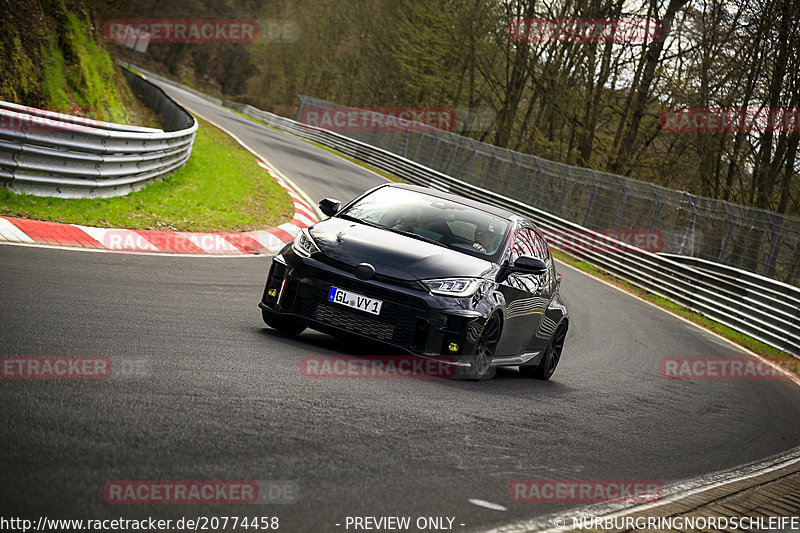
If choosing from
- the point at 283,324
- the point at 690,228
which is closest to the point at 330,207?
the point at 283,324

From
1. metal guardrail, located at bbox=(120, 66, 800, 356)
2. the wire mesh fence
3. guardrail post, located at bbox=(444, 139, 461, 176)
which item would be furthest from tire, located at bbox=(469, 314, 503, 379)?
guardrail post, located at bbox=(444, 139, 461, 176)

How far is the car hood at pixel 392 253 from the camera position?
7398 millimetres

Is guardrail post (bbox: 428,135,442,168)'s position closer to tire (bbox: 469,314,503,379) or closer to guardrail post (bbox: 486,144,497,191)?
guardrail post (bbox: 486,144,497,191)

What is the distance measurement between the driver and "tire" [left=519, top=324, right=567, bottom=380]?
5.48ft

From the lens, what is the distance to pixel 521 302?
8.49 meters

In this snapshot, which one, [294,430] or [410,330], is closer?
[294,430]

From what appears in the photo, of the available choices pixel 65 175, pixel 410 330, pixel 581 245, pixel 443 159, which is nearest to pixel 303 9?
pixel 443 159

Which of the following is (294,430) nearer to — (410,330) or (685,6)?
(410,330)

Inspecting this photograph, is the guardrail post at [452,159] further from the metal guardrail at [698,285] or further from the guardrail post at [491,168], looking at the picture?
the guardrail post at [491,168]

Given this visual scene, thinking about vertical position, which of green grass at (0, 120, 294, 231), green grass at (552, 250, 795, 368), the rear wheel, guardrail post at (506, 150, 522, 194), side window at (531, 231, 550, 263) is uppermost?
guardrail post at (506, 150, 522, 194)

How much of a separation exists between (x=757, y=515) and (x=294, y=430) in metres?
2.92

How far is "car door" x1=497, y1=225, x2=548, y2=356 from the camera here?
819cm

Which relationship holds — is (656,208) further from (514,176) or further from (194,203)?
(194,203)

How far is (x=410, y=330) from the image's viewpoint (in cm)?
722
